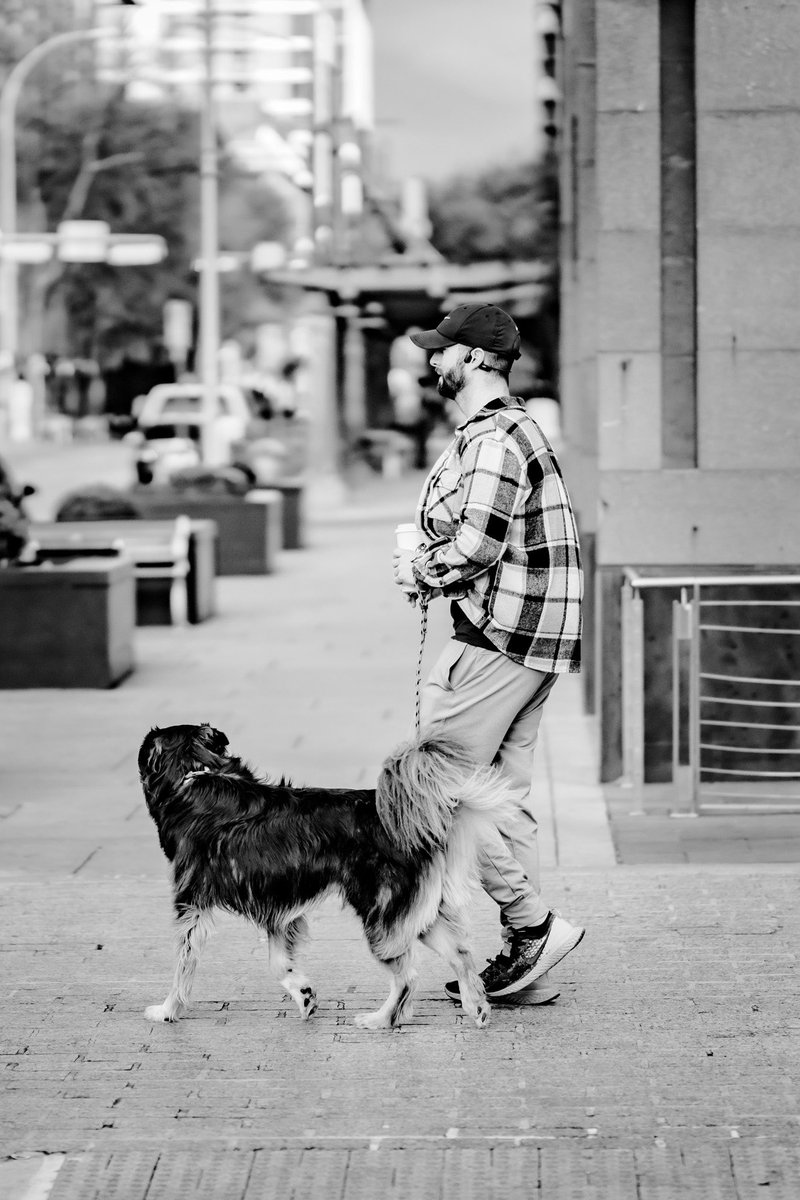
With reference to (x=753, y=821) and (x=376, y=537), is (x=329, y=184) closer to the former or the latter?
(x=376, y=537)

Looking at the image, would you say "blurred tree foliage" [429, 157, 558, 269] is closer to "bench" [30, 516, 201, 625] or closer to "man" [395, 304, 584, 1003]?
"bench" [30, 516, 201, 625]

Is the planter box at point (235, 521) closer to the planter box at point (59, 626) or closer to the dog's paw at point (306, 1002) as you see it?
the planter box at point (59, 626)

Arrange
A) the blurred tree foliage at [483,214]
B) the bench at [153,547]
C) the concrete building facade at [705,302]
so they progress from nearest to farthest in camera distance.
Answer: the concrete building facade at [705,302] → the bench at [153,547] → the blurred tree foliage at [483,214]

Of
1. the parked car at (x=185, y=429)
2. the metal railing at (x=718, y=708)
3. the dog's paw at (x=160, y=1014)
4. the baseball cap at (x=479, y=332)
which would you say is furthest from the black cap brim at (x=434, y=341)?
the parked car at (x=185, y=429)

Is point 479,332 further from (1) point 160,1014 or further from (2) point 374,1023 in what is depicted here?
(1) point 160,1014

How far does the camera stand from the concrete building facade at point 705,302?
358 inches

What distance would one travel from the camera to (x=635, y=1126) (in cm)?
480

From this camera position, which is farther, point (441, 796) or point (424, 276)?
point (424, 276)

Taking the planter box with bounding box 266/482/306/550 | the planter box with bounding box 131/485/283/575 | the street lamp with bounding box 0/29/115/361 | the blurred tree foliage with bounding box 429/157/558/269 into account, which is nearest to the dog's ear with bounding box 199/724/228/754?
the planter box with bounding box 131/485/283/575

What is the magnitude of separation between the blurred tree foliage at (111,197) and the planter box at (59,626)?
48.0m

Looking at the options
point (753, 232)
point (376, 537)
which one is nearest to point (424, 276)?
point (376, 537)

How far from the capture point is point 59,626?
13000 mm

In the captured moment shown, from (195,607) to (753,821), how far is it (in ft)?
29.3

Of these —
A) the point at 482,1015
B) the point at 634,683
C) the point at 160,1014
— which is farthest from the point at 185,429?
the point at 482,1015
